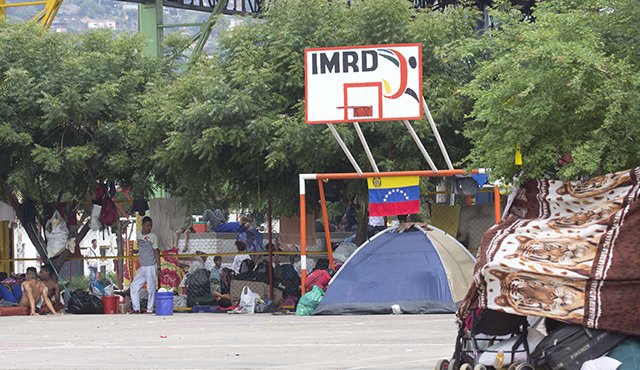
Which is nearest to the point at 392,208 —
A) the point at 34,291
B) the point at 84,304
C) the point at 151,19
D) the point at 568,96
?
the point at 84,304

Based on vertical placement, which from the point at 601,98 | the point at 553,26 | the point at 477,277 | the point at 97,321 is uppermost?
the point at 553,26

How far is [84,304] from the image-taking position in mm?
24109

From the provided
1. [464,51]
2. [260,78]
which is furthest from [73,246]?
[464,51]

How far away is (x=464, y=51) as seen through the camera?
11906 mm

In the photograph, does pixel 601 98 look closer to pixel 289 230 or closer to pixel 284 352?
pixel 284 352

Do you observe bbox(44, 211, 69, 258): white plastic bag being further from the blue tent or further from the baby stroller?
the baby stroller

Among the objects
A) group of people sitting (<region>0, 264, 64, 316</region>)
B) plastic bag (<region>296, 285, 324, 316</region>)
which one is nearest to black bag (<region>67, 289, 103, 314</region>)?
group of people sitting (<region>0, 264, 64, 316</region>)

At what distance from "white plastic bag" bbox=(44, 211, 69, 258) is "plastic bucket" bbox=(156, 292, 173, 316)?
10.5 feet

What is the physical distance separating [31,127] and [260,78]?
15.9 ft

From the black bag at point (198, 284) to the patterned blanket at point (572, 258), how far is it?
47.1 feet

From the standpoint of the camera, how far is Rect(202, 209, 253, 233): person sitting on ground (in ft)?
94.3

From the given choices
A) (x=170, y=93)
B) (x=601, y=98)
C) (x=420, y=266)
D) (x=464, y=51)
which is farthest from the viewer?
(x=170, y=93)

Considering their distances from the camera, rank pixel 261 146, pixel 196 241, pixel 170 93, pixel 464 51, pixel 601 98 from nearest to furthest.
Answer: pixel 601 98 → pixel 464 51 → pixel 261 146 → pixel 170 93 → pixel 196 241

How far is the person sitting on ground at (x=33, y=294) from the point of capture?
2361cm
